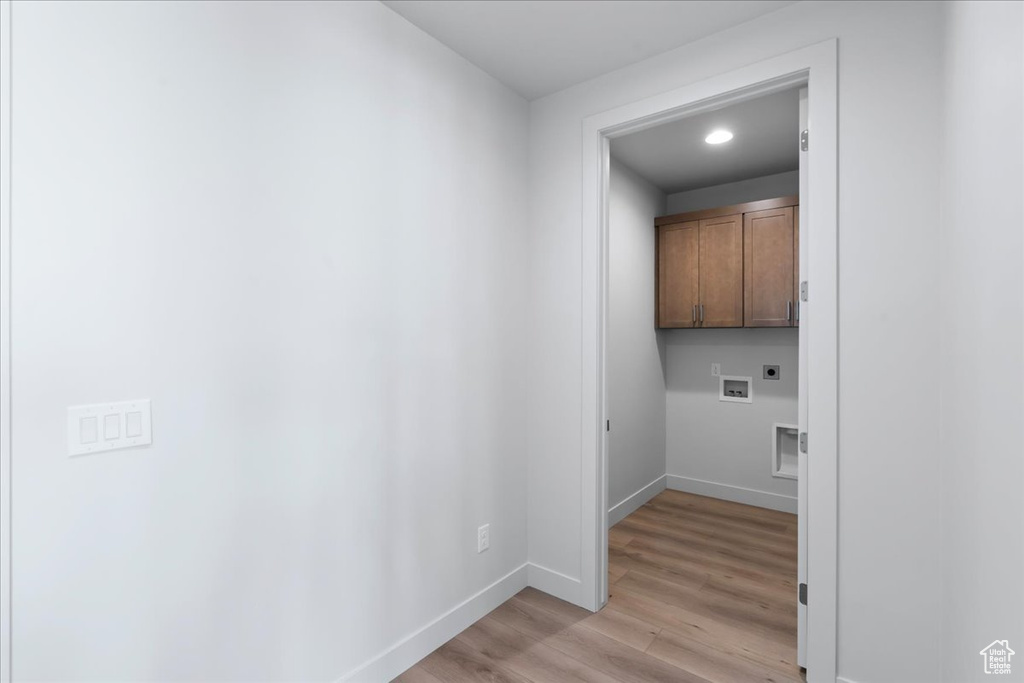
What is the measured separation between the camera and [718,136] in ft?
10.2

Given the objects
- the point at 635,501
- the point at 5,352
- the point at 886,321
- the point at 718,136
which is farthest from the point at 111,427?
the point at 635,501

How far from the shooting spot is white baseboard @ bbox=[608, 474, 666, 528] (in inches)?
141

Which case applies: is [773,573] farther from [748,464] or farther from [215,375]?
[215,375]

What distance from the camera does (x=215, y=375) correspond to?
4.53ft

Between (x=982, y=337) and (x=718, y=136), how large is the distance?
8.00 ft

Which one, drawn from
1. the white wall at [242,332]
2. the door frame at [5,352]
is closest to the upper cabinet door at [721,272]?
the white wall at [242,332]

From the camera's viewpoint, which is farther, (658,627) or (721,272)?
(721,272)

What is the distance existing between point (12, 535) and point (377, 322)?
1109mm

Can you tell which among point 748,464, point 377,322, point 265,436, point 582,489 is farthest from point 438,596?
point 748,464

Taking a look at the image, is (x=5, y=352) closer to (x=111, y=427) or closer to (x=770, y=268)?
(x=111, y=427)

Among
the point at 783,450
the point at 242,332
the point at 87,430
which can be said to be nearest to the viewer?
the point at 87,430

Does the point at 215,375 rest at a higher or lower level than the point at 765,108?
lower

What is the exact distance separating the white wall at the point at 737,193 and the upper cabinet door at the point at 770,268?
0.48 m

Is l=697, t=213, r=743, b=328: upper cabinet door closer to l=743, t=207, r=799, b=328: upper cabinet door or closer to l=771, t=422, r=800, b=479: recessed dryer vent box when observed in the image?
l=743, t=207, r=799, b=328: upper cabinet door
